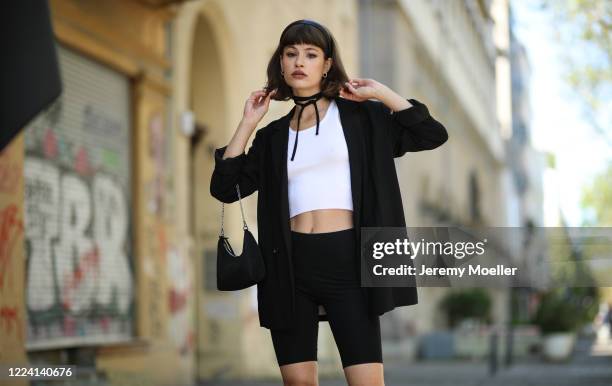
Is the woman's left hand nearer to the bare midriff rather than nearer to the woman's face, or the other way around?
the woman's face

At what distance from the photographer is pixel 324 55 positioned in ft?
13.2

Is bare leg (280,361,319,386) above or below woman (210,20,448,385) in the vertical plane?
below

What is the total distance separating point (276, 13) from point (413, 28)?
484 inches

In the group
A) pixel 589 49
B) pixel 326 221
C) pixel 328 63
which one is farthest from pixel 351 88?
pixel 589 49

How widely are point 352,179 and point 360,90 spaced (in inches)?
13.0

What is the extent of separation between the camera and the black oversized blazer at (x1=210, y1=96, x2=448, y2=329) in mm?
3855

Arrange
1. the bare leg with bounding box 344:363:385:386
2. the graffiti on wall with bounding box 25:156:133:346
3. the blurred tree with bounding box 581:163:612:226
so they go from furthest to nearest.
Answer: the blurred tree with bounding box 581:163:612:226
the graffiti on wall with bounding box 25:156:133:346
the bare leg with bounding box 344:363:385:386

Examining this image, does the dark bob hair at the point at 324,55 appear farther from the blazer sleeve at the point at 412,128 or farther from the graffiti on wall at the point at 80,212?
the graffiti on wall at the point at 80,212

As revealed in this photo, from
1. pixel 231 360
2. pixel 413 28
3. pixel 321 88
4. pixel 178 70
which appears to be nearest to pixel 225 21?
pixel 178 70

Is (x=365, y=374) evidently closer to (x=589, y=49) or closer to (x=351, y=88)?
(x=351, y=88)

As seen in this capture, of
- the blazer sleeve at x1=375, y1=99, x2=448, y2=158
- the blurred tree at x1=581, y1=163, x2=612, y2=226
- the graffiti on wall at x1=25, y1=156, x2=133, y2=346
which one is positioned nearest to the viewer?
the blazer sleeve at x1=375, y1=99, x2=448, y2=158

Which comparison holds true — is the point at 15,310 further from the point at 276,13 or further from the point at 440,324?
the point at 440,324

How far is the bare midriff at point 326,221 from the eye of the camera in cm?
387

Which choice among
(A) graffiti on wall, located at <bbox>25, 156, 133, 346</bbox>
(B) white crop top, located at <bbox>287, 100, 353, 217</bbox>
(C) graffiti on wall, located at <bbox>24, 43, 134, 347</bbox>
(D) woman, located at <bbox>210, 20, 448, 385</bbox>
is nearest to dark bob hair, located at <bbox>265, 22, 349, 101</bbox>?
(D) woman, located at <bbox>210, 20, 448, 385</bbox>
